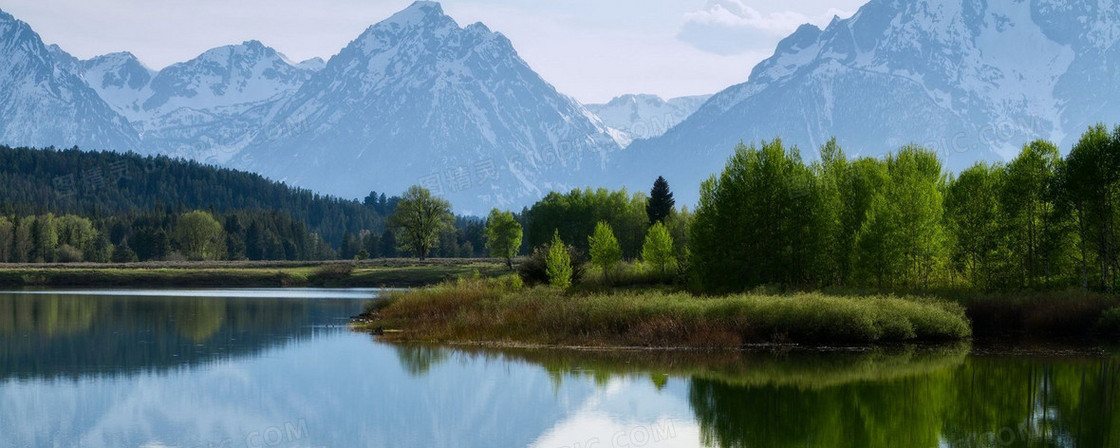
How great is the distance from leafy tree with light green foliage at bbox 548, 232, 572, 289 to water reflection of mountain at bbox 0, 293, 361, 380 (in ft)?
46.3

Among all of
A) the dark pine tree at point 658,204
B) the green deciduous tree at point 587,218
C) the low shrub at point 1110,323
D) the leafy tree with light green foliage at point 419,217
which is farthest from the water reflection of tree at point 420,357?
the leafy tree with light green foliage at point 419,217

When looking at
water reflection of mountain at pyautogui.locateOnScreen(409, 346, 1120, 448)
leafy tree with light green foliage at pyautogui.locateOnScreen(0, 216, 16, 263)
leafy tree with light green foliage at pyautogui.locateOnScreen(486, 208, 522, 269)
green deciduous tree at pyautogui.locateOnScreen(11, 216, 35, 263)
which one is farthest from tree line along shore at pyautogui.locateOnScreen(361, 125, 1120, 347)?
leafy tree with light green foliage at pyautogui.locateOnScreen(0, 216, 16, 263)

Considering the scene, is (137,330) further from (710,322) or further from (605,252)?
(605,252)

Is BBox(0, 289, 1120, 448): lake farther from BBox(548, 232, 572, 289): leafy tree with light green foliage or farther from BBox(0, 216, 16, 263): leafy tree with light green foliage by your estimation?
BBox(0, 216, 16, 263): leafy tree with light green foliage

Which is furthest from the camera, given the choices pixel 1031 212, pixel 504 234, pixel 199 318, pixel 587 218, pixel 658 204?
pixel 504 234

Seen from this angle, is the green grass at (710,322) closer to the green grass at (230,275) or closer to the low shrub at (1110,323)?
the low shrub at (1110,323)

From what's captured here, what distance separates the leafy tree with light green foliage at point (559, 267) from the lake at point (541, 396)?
64.3 feet

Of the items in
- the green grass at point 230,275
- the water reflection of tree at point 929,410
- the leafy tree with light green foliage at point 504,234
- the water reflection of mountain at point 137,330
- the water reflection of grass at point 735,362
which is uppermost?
the leafy tree with light green foliage at point 504,234

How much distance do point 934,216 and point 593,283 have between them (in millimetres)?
24736

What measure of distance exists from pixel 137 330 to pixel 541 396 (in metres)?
33.8

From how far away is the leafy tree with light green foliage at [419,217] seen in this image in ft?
495

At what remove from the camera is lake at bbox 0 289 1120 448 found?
29.8 meters

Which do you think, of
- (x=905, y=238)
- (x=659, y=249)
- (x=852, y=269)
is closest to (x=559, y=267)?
(x=659, y=249)

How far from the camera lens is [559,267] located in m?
73.9
